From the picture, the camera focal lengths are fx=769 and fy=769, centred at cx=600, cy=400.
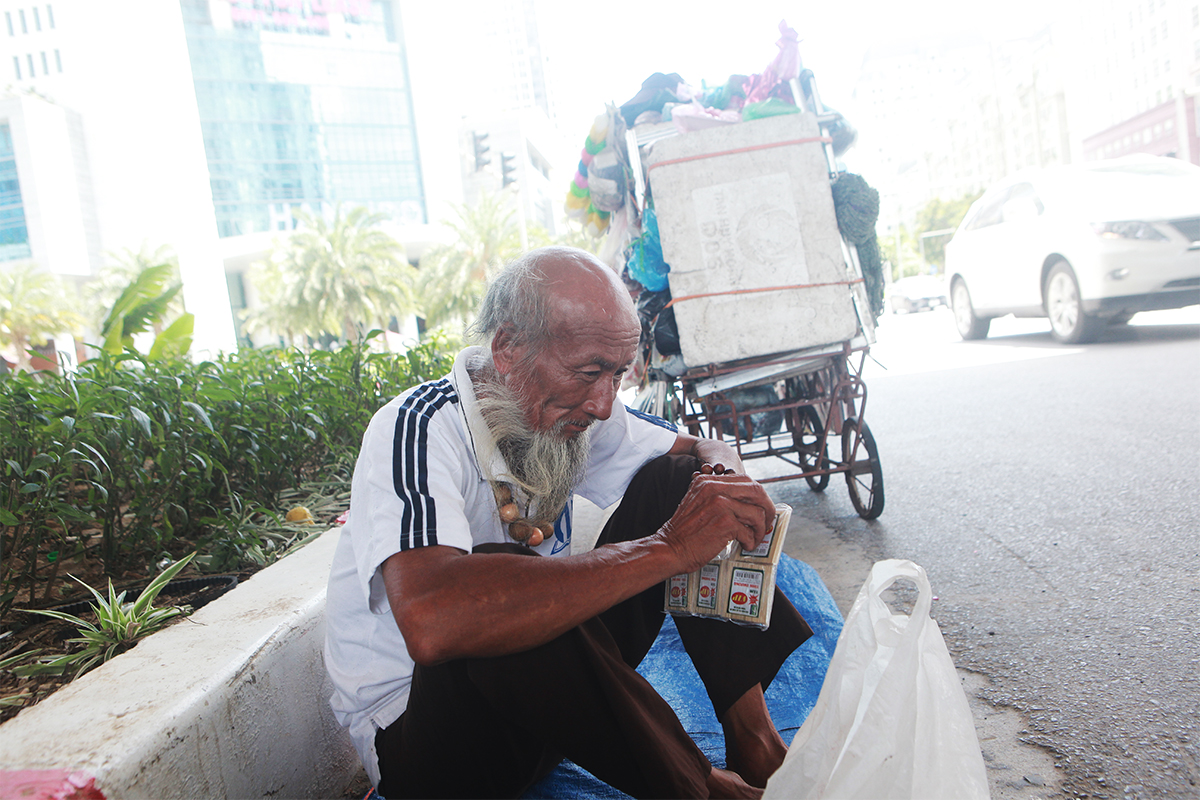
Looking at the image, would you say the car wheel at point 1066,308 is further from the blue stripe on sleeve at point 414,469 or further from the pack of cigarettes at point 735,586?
the blue stripe on sleeve at point 414,469

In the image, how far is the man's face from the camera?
5.26ft

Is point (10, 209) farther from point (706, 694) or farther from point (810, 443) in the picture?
point (706, 694)

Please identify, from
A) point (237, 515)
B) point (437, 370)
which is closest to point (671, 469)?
point (237, 515)

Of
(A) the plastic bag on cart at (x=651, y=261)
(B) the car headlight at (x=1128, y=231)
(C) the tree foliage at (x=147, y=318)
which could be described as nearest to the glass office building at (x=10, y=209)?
(C) the tree foliage at (x=147, y=318)

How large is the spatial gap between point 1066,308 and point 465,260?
2450 centimetres

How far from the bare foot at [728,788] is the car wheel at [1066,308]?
7.47 metres

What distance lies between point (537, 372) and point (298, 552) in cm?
114

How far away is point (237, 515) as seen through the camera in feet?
8.65

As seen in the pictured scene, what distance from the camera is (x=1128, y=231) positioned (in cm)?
678

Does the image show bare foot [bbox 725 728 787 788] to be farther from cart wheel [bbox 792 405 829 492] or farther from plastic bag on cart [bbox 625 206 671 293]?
plastic bag on cart [bbox 625 206 671 293]

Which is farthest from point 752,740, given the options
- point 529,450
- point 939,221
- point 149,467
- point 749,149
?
point 939,221

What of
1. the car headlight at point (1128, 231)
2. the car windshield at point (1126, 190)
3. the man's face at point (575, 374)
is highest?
the car windshield at point (1126, 190)

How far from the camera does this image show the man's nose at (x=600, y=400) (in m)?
1.65

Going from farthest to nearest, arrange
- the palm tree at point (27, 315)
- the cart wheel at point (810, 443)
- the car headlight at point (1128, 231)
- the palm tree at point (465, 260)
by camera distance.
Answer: the palm tree at point (465, 260) < the palm tree at point (27, 315) < the car headlight at point (1128, 231) < the cart wheel at point (810, 443)
